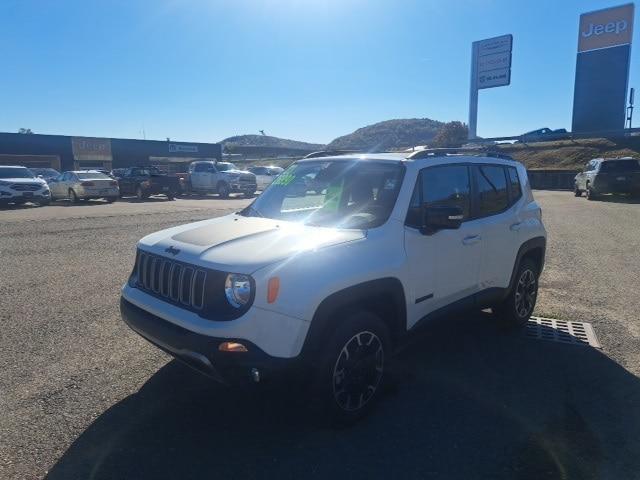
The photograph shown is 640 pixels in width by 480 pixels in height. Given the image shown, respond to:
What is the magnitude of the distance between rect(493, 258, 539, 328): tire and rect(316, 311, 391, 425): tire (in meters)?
2.12

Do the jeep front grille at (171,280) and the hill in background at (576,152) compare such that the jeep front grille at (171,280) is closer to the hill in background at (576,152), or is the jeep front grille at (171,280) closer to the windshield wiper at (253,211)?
the windshield wiper at (253,211)

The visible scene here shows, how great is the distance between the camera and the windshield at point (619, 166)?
21281 millimetres

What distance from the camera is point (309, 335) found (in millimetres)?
2932

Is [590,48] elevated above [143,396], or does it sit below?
above

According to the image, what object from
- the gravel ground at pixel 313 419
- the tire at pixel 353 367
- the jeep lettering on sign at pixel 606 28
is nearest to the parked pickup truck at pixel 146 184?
the gravel ground at pixel 313 419

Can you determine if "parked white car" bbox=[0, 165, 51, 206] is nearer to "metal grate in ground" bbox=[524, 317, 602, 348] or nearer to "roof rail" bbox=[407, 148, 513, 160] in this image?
"roof rail" bbox=[407, 148, 513, 160]

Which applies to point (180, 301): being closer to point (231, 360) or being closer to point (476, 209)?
point (231, 360)

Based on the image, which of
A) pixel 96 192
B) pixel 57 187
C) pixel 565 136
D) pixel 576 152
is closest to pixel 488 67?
pixel 576 152

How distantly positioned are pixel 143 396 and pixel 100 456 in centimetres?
75

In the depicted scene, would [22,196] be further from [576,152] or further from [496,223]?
[576,152]

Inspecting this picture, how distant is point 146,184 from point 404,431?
945 inches

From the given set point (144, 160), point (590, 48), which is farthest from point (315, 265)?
point (590, 48)

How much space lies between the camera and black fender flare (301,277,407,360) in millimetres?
2955

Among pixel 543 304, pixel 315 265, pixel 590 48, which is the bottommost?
pixel 543 304
